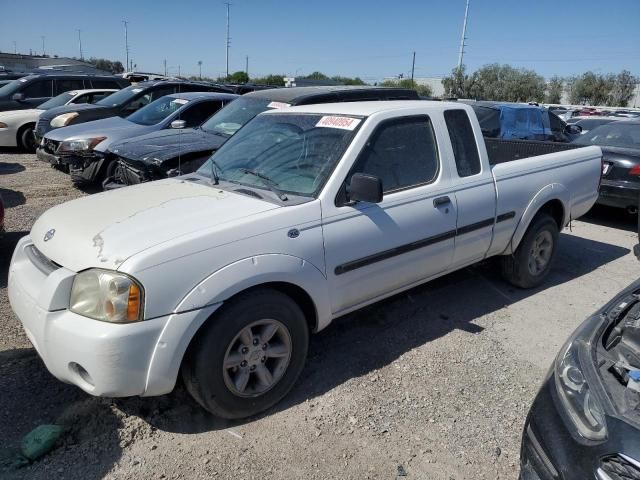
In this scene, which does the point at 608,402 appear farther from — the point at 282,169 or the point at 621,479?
the point at 282,169

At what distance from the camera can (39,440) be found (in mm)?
2643

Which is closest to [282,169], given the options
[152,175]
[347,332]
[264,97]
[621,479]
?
[347,332]

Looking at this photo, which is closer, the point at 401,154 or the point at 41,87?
the point at 401,154

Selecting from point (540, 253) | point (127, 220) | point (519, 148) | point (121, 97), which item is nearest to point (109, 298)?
point (127, 220)

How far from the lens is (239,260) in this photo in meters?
2.75

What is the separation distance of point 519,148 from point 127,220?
4.50 m

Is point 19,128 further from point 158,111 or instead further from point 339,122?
point 339,122

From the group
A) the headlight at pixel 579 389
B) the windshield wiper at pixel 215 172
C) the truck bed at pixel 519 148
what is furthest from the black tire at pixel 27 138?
the headlight at pixel 579 389

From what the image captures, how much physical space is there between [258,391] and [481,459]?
129 cm

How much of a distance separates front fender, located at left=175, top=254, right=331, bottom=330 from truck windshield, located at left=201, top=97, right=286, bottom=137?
14.2 feet

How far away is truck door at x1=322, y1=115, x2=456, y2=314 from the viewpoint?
3242 millimetres

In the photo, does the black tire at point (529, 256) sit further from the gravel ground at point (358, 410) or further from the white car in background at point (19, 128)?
the white car in background at point (19, 128)

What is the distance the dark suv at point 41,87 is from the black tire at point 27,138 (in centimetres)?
168

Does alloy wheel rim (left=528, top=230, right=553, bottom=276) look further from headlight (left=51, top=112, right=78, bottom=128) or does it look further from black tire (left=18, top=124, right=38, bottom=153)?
black tire (left=18, top=124, right=38, bottom=153)
